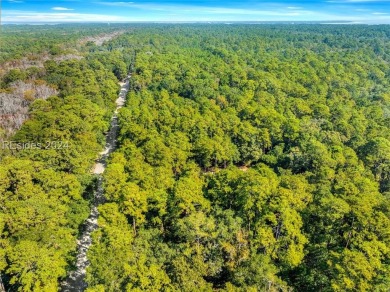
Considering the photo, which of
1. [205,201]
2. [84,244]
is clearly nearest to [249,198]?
[205,201]

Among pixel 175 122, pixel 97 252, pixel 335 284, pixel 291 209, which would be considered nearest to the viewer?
pixel 335 284

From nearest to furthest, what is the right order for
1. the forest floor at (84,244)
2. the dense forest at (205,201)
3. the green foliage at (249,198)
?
the dense forest at (205,201), the green foliage at (249,198), the forest floor at (84,244)

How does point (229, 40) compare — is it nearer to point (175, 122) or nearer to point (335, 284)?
point (175, 122)

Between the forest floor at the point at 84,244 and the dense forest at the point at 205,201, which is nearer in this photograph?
the dense forest at the point at 205,201

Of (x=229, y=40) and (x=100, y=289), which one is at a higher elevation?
(x=229, y=40)

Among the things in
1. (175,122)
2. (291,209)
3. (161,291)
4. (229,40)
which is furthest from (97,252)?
(229,40)

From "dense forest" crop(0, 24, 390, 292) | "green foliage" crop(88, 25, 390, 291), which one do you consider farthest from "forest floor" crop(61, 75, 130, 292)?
"green foliage" crop(88, 25, 390, 291)

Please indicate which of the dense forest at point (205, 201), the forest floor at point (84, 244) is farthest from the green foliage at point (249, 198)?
the forest floor at point (84, 244)

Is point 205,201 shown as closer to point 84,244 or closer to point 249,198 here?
point 249,198

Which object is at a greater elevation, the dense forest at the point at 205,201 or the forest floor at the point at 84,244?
the dense forest at the point at 205,201

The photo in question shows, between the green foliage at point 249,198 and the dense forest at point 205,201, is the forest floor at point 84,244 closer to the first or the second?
the dense forest at point 205,201

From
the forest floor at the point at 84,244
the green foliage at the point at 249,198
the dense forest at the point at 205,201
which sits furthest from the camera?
the forest floor at the point at 84,244
